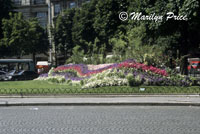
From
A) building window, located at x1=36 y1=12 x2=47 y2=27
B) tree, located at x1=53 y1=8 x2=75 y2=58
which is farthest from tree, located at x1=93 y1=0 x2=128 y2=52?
building window, located at x1=36 y1=12 x2=47 y2=27

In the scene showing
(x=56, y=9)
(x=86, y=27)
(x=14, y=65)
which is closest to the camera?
(x=14, y=65)

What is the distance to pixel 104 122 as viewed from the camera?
9.43m

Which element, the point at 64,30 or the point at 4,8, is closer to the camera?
the point at 4,8

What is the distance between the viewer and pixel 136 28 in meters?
29.9

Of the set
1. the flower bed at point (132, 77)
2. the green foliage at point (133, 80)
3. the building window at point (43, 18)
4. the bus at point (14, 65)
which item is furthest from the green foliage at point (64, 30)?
the green foliage at point (133, 80)

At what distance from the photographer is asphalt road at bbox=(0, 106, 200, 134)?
8.20 m

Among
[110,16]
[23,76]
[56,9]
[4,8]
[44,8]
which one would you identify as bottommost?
[23,76]

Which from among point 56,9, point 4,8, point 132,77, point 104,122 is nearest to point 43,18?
point 56,9

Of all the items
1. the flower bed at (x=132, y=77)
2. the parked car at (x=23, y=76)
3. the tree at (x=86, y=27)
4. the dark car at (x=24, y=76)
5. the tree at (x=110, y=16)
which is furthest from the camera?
the tree at (x=86, y=27)

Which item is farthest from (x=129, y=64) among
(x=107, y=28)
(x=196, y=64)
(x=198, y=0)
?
(x=196, y=64)

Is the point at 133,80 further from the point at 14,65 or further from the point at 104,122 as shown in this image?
the point at 14,65

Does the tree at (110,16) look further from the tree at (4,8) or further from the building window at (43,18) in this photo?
the building window at (43,18)

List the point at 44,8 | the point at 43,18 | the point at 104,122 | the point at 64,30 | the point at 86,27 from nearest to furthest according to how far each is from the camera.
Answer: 1. the point at 104,122
2. the point at 86,27
3. the point at 64,30
4. the point at 44,8
5. the point at 43,18

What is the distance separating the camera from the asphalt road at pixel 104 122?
A: 8195 mm
